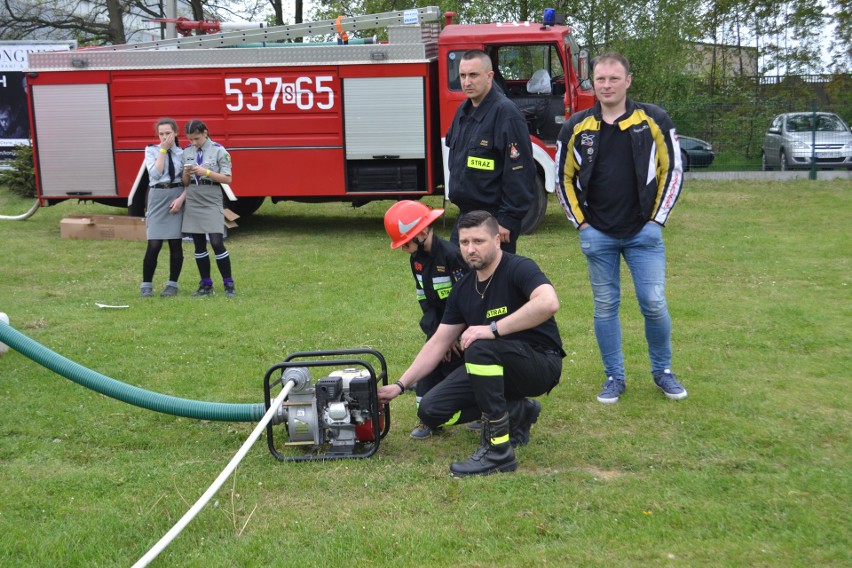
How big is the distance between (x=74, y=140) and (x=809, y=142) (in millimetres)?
15522

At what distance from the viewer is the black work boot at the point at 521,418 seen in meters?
4.58

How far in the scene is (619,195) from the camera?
5207 millimetres

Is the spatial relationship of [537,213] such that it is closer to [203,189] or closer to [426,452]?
[203,189]

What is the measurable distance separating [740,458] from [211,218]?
19.7 feet

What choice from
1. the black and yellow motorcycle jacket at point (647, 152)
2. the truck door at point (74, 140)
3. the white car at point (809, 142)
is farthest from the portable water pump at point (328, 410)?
the white car at point (809, 142)

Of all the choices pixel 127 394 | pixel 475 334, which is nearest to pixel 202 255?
pixel 127 394

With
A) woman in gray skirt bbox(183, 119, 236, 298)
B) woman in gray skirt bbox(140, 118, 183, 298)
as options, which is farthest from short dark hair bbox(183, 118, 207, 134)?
woman in gray skirt bbox(140, 118, 183, 298)

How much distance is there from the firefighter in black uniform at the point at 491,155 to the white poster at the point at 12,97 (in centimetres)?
1981

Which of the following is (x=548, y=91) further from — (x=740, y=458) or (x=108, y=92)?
(x=740, y=458)

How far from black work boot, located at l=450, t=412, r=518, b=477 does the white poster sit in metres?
20.8

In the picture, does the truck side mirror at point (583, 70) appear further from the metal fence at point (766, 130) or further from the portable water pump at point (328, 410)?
the portable water pump at point (328, 410)

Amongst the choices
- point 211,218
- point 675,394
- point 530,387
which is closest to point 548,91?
point 211,218

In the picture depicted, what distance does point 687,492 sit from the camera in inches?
157

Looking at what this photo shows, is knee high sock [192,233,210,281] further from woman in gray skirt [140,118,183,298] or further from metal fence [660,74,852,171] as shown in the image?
metal fence [660,74,852,171]
